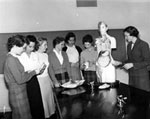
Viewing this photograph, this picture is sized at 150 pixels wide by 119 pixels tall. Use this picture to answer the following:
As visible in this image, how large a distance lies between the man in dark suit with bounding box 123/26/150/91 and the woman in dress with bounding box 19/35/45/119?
1170 mm

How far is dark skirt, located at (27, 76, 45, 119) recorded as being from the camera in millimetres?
2584

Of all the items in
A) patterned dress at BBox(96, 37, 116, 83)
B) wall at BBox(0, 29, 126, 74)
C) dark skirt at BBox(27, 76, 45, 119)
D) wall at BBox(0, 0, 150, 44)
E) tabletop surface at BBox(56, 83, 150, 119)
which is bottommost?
dark skirt at BBox(27, 76, 45, 119)

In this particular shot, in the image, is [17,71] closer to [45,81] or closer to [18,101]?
[18,101]

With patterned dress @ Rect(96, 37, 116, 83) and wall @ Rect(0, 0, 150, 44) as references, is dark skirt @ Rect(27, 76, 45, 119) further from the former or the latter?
wall @ Rect(0, 0, 150, 44)

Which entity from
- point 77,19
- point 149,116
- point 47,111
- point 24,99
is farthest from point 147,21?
point 149,116

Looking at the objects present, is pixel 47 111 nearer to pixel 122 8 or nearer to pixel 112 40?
pixel 112 40

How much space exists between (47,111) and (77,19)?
1680 millimetres

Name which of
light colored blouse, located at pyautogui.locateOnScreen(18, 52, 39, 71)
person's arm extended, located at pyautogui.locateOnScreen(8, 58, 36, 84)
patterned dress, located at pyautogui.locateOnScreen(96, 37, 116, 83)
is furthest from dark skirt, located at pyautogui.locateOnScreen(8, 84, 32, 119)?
patterned dress, located at pyautogui.locateOnScreen(96, 37, 116, 83)

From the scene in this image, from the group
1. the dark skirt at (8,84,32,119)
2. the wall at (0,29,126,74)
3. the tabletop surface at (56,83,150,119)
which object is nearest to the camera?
the tabletop surface at (56,83,150,119)

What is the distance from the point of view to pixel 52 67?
9.45 feet

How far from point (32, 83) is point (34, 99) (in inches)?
8.5

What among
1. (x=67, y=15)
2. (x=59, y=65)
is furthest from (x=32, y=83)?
(x=67, y=15)

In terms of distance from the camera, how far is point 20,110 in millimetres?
2359

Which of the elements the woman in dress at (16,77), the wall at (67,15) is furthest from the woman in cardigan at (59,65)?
the wall at (67,15)
